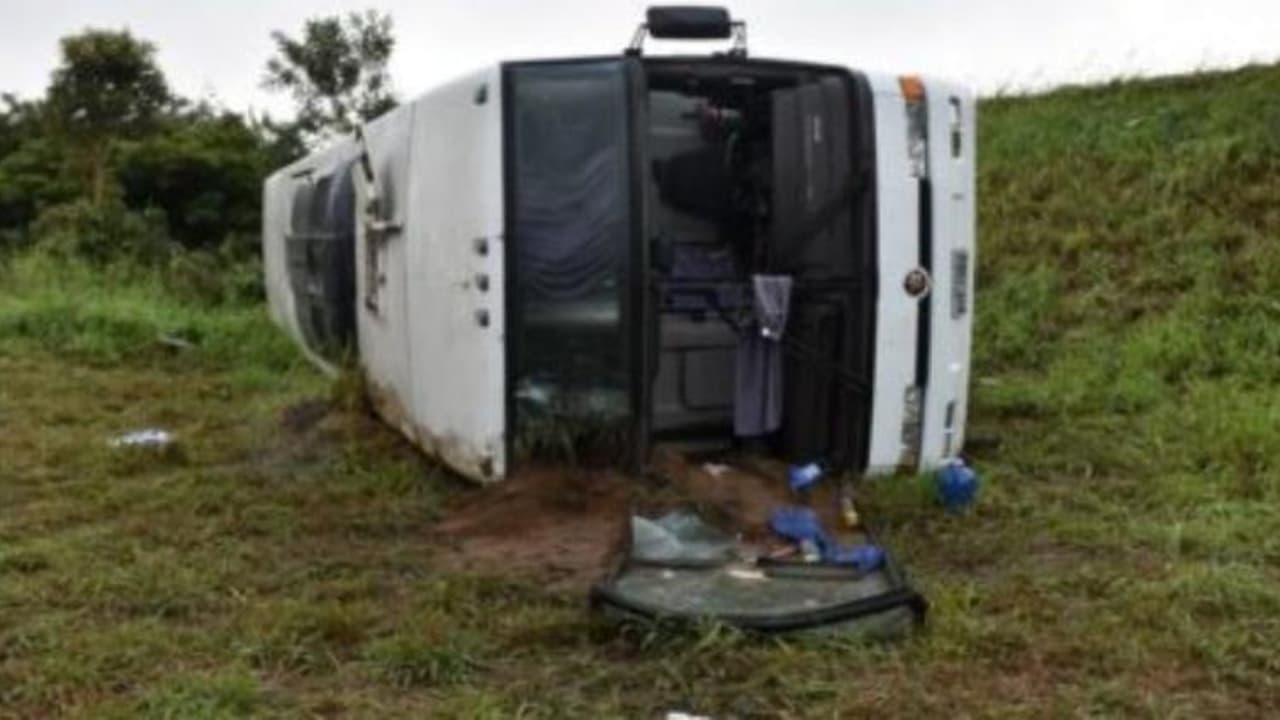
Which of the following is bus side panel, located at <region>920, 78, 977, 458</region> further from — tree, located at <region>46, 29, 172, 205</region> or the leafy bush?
tree, located at <region>46, 29, 172, 205</region>

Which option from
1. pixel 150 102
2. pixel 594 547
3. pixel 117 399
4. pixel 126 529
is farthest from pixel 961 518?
pixel 150 102

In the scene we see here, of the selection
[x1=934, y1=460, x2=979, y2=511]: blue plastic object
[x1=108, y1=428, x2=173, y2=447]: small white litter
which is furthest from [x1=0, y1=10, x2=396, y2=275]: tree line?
[x1=934, y1=460, x2=979, y2=511]: blue plastic object

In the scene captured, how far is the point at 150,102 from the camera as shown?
72.3 ft

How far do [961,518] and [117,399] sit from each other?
215 inches

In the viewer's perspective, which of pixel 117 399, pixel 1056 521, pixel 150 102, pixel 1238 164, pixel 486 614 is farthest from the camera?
pixel 150 102

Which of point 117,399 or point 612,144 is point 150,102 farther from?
point 612,144

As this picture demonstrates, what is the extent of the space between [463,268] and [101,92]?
18.4 meters

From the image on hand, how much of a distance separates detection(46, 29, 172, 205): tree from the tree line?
0.6 inches

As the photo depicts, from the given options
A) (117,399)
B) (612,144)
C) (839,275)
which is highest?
(612,144)

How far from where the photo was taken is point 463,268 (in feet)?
15.9

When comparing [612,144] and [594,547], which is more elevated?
[612,144]

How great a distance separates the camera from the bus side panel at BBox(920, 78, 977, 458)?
5.14m

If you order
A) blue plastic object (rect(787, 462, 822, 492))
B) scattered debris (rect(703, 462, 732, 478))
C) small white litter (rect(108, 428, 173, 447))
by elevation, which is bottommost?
small white litter (rect(108, 428, 173, 447))

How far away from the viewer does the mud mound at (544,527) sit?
4.27 meters
